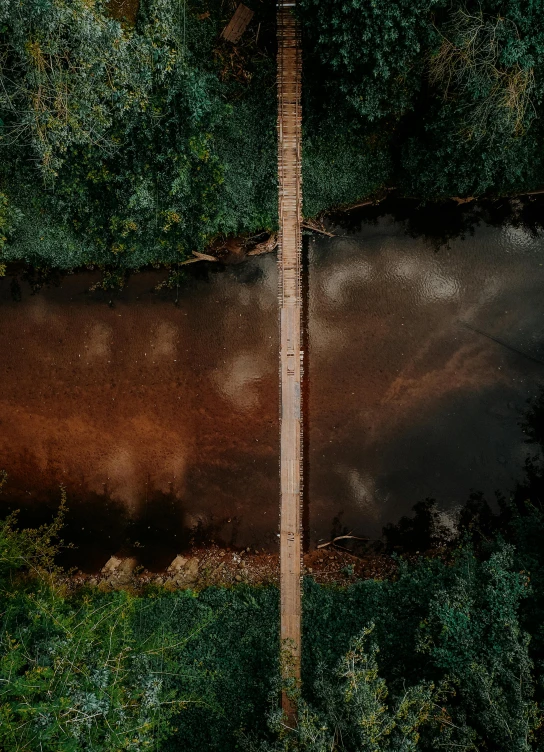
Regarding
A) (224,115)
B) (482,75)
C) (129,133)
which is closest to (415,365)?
(482,75)

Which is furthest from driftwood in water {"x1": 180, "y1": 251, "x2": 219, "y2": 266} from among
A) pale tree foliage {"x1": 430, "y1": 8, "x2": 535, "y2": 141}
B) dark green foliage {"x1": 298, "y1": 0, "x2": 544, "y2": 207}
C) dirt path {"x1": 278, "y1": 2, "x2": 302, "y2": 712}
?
pale tree foliage {"x1": 430, "y1": 8, "x2": 535, "y2": 141}

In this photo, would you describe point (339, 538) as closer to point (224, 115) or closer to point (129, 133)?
point (224, 115)

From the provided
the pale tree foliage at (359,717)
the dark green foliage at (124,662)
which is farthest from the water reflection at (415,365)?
the pale tree foliage at (359,717)

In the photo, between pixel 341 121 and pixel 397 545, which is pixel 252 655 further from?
pixel 341 121

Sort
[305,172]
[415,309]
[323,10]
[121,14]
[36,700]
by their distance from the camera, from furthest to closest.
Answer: [415,309] → [305,172] → [121,14] → [323,10] → [36,700]

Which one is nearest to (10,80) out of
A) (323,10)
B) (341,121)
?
(323,10)
